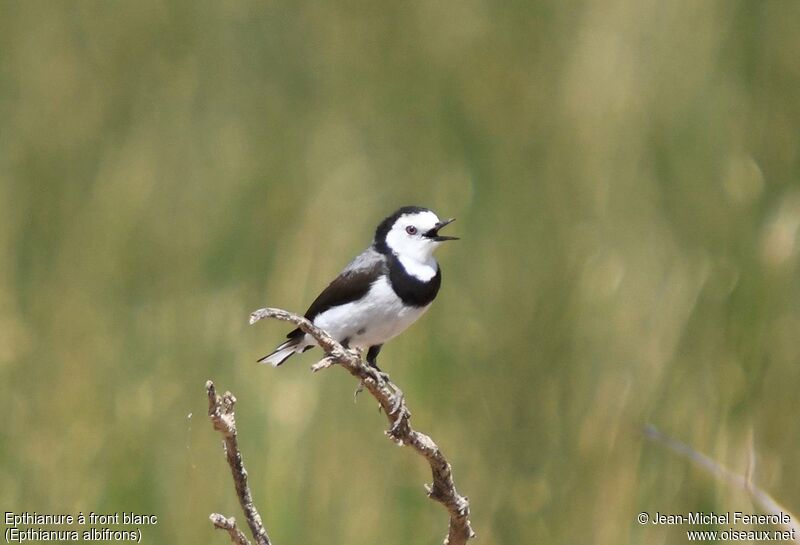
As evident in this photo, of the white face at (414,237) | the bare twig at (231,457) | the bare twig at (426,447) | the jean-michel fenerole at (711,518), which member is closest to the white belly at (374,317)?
the white face at (414,237)

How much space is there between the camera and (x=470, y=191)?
141 inches

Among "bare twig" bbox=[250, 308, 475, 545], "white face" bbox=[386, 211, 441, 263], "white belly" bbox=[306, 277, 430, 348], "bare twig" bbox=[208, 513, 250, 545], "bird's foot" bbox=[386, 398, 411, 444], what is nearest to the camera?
"bare twig" bbox=[208, 513, 250, 545]

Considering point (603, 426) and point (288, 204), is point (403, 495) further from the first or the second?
point (288, 204)

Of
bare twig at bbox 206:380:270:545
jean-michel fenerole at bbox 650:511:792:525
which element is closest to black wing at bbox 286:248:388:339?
jean-michel fenerole at bbox 650:511:792:525

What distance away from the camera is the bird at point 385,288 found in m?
2.93

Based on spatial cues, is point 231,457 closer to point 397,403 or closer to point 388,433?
point 388,433

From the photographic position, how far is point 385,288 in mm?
2957

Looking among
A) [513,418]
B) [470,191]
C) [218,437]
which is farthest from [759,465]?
[218,437]

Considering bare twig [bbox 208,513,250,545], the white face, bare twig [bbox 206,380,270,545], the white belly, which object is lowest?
bare twig [bbox 208,513,250,545]

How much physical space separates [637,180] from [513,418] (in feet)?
3.01

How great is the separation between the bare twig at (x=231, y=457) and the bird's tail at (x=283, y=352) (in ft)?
4.35

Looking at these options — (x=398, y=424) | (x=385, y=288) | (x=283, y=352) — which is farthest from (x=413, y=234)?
(x=398, y=424)

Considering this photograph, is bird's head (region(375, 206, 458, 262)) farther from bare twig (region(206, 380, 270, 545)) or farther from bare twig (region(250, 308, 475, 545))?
bare twig (region(206, 380, 270, 545))

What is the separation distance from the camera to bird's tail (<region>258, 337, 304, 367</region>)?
317cm
